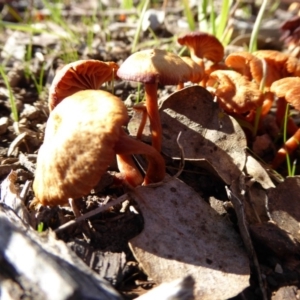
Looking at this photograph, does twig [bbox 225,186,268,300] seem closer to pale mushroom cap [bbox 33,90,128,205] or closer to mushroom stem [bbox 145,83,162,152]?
mushroom stem [bbox 145,83,162,152]

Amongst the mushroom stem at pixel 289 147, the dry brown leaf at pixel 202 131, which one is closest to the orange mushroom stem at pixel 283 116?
the mushroom stem at pixel 289 147

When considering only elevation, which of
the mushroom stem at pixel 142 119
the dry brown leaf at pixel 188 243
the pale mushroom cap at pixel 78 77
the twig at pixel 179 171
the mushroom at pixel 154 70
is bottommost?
the dry brown leaf at pixel 188 243

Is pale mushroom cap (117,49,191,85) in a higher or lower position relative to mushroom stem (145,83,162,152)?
higher

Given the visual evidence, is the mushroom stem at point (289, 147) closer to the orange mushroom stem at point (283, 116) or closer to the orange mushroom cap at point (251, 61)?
the orange mushroom stem at point (283, 116)

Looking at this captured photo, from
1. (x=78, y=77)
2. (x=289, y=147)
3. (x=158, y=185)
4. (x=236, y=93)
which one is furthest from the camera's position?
(x=289, y=147)

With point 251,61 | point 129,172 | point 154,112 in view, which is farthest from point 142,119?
point 251,61

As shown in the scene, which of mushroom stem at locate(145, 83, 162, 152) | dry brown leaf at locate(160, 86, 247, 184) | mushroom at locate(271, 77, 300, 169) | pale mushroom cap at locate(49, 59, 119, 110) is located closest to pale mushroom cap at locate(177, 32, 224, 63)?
dry brown leaf at locate(160, 86, 247, 184)

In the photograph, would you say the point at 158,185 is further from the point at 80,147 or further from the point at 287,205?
the point at 287,205
